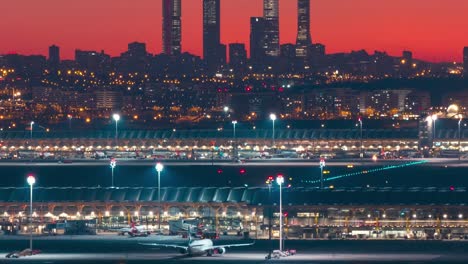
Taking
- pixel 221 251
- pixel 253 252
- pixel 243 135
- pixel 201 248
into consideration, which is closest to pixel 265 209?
pixel 253 252

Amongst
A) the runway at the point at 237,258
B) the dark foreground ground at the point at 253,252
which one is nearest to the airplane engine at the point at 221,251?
the dark foreground ground at the point at 253,252

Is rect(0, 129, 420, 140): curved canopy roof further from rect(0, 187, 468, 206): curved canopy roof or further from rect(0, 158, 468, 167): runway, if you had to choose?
rect(0, 187, 468, 206): curved canopy roof

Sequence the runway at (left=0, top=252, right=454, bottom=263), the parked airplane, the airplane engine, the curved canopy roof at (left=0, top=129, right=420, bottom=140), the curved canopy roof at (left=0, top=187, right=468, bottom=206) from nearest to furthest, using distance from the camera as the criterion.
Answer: the runway at (left=0, top=252, right=454, bottom=263) < the parked airplane < the airplane engine < the curved canopy roof at (left=0, top=187, right=468, bottom=206) < the curved canopy roof at (left=0, top=129, right=420, bottom=140)

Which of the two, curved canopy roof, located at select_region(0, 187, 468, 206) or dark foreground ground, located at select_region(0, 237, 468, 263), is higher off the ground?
curved canopy roof, located at select_region(0, 187, 468, 206)

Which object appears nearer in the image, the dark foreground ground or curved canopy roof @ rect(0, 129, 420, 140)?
the dark foreground ground

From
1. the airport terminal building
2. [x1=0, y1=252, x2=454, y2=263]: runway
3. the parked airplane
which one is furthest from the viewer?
the airport terminal building

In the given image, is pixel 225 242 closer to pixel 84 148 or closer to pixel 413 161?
pixel 413 161

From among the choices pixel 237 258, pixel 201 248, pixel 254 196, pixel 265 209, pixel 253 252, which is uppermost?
pixel 254 196

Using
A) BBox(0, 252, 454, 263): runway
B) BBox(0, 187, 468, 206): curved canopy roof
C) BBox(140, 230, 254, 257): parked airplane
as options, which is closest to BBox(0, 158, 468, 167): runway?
BBox(0, 187, 468, 206): curved canopy roof

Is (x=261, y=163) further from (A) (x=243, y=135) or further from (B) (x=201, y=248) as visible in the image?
(B) (x=201, y=248)
